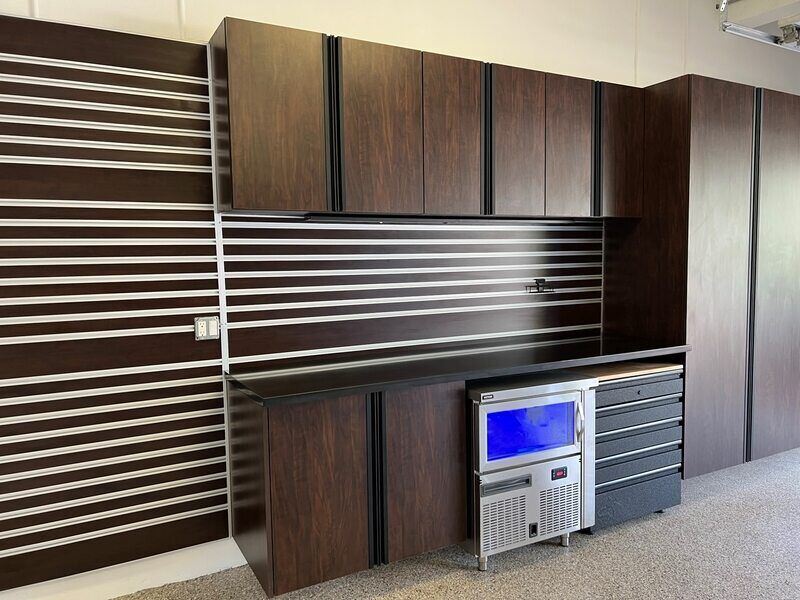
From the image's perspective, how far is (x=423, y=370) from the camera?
2.66 m

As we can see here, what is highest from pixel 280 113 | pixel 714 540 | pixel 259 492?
pixel 280 113

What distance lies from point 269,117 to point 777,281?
3.48 metres

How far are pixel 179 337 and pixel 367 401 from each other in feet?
3.07

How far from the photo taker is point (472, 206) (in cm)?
293

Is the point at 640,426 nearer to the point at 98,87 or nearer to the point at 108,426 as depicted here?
the point at 108,426

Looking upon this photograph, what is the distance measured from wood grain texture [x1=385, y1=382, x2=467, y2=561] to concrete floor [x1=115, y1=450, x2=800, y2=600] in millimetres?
189

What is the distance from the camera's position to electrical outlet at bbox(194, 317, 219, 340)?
8.55ft

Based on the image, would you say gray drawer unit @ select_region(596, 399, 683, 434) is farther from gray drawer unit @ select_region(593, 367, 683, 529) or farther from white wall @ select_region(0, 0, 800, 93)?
white wall @ select_region(0, 0, 800, 93)

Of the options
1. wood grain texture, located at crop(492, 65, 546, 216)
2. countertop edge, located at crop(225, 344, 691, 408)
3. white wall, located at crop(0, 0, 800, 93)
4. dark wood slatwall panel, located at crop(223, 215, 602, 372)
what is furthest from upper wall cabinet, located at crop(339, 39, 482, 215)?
countertop edge, located at crop(225, 344, 691, 408)

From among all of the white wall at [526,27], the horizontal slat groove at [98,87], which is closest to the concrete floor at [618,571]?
the horizontal slat groove at [98,87]

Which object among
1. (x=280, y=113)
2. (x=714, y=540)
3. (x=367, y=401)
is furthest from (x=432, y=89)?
(x=714, y=540)

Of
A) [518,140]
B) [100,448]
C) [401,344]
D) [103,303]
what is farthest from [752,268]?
[100,448]

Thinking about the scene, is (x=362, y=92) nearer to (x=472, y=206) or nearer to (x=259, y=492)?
(x=472, y=206)

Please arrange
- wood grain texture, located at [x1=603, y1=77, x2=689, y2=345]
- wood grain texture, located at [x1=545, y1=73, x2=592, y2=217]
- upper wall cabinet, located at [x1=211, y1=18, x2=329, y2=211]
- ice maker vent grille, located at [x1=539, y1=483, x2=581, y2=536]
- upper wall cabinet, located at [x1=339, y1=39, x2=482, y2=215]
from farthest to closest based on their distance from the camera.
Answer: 1. wood grain texture, located at [x1=603, y1=77, x2=689, y2=345]
2. wood grain texture, located at [x1=545, y1=73, x2=592, y2=217]
3. ice maker vent grille, located at [x1=539, y1=483, x2=581, y2=536]
4. upper wall cabinet, located at [x1=339, y1=39, x2=482, y2=215]
5. upper wall cabinet, located at [x1=211, y1=18, x2=329, y2=211]
